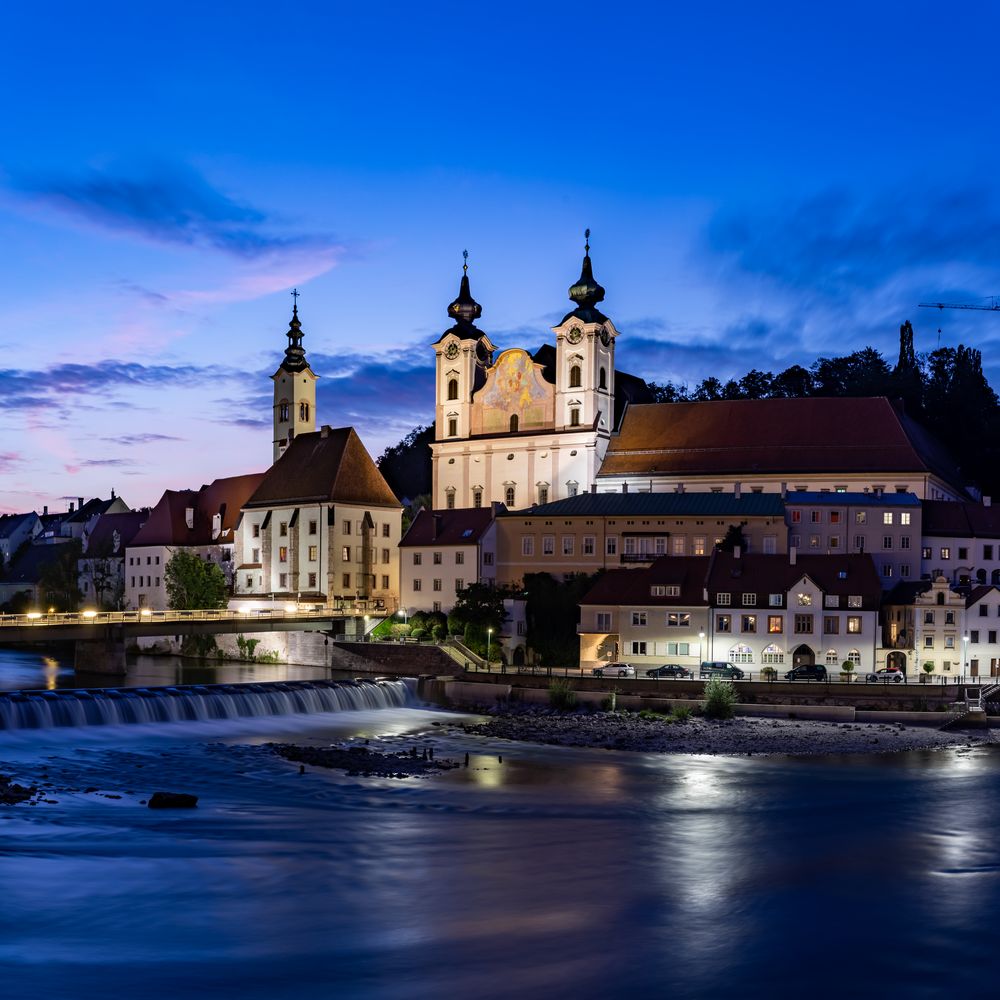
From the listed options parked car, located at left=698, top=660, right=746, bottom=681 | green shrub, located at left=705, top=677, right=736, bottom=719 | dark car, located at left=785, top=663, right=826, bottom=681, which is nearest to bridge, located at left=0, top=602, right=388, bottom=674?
parked car, located at left=698, top=660, right=746, bottom=681

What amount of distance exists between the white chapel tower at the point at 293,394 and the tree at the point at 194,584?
59.4ft

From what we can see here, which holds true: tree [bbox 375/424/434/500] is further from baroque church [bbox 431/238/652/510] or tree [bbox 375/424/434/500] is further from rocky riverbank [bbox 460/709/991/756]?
rocky riverbank [bbox 460/709/991/756]

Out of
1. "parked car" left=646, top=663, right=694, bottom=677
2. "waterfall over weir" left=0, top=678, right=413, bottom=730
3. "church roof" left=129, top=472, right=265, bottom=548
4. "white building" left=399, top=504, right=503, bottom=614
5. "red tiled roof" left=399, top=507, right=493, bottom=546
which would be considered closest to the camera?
"waterfall over weir" left=0, top=678, right=413, bottom=730

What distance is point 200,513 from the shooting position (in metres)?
98.1

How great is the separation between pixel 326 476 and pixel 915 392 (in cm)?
5176

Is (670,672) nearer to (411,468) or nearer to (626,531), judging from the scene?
(626,531)

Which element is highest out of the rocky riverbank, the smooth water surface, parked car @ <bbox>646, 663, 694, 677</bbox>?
parked car @ <bbox>646, 663, 694, 677</bbox>

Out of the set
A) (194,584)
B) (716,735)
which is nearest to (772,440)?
(194,584)

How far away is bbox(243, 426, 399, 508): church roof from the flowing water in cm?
4520

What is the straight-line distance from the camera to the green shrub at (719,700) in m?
51.2

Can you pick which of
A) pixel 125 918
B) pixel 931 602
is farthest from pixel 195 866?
pixel 931 602

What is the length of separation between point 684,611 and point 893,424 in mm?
27389

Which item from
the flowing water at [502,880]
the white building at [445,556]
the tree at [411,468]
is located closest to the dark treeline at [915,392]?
the tree at [411,468]

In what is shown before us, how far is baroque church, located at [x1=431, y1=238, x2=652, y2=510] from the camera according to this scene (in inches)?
3413
